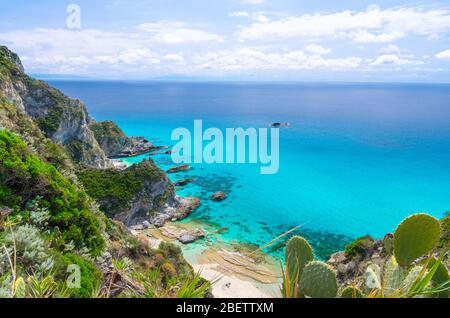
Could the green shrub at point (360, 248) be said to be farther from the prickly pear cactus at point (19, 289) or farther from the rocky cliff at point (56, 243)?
the prickly pear cactus at point (19, 289)

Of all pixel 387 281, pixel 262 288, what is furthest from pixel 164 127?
pixel 387 281

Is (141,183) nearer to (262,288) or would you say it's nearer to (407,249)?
(262,288)

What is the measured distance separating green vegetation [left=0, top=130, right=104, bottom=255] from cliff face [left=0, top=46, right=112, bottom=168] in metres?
32.6

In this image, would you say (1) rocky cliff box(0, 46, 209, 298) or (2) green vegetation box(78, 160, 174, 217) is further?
(2) green vegetation box(78, 160, 174, 217)

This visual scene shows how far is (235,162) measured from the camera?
61.6m

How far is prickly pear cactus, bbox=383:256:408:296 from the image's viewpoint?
361 centimetres

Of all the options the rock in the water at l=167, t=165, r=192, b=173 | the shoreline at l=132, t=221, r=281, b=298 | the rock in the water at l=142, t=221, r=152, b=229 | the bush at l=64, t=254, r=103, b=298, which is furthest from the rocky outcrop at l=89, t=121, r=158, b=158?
the bush at l=64, t=254, r=103, b=298

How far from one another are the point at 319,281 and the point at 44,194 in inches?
407

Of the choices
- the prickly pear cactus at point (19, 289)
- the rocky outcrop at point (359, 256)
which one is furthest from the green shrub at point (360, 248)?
the prickly pear cactus at point (19, 289)

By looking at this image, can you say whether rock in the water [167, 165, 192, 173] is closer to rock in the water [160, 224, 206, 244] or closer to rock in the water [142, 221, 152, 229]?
rock in the water [142, 221, 152, 229]

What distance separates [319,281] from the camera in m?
3.12

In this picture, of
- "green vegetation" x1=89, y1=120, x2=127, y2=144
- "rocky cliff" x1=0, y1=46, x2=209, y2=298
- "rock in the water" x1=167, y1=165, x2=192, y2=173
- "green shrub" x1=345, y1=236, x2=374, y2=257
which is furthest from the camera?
"green vegetation" x1=89, y1=120, x2=127, y2=144

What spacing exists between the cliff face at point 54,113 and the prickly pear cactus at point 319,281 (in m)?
43.8

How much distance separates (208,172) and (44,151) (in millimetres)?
37773
